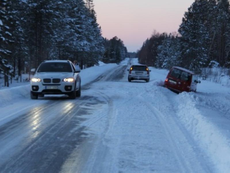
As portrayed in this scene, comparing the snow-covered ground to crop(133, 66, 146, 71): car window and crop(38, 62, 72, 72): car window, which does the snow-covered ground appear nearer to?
crop(38, 62, 72, 72): car window

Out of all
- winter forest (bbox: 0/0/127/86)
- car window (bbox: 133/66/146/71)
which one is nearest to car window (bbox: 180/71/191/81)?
car window (bbox: 133/66/146/71)

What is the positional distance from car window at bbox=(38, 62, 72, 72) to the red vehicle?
7.15 metres

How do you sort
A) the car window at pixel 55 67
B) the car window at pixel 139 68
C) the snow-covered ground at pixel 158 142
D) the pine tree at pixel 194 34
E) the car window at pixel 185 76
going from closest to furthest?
1. the snow-covered ground at pixel 158 142
2. the car window at pixel 55 67
3. the car window at pixel 185 76
4. the car window at pixel 139 68
5. the pine tree at pixel 194 34

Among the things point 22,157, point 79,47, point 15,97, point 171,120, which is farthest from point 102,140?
point 79,47

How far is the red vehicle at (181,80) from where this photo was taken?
17094mm

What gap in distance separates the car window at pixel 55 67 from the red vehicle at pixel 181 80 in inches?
281

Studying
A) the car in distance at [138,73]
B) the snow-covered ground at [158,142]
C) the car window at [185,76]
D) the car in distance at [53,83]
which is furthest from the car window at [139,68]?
the snow-covered ground at [158,142]

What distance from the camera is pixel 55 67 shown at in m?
13.8

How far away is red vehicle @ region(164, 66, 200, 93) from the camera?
17.1m

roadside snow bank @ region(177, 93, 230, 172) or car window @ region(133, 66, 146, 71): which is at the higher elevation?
car window @ region(133, 66, 146, 71)

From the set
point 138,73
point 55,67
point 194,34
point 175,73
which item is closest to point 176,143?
point 55,67

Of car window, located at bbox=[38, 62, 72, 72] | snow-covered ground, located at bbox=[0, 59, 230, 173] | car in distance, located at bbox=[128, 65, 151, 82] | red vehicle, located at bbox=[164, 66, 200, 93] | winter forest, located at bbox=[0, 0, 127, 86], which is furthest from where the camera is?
car in distance, located at bbox=[128, 65, 151, 82]

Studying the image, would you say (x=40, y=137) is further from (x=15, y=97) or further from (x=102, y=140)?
(x=15, y=97)

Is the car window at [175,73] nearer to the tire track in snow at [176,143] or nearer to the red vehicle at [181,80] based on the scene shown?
the red vehicle at [181,80]
